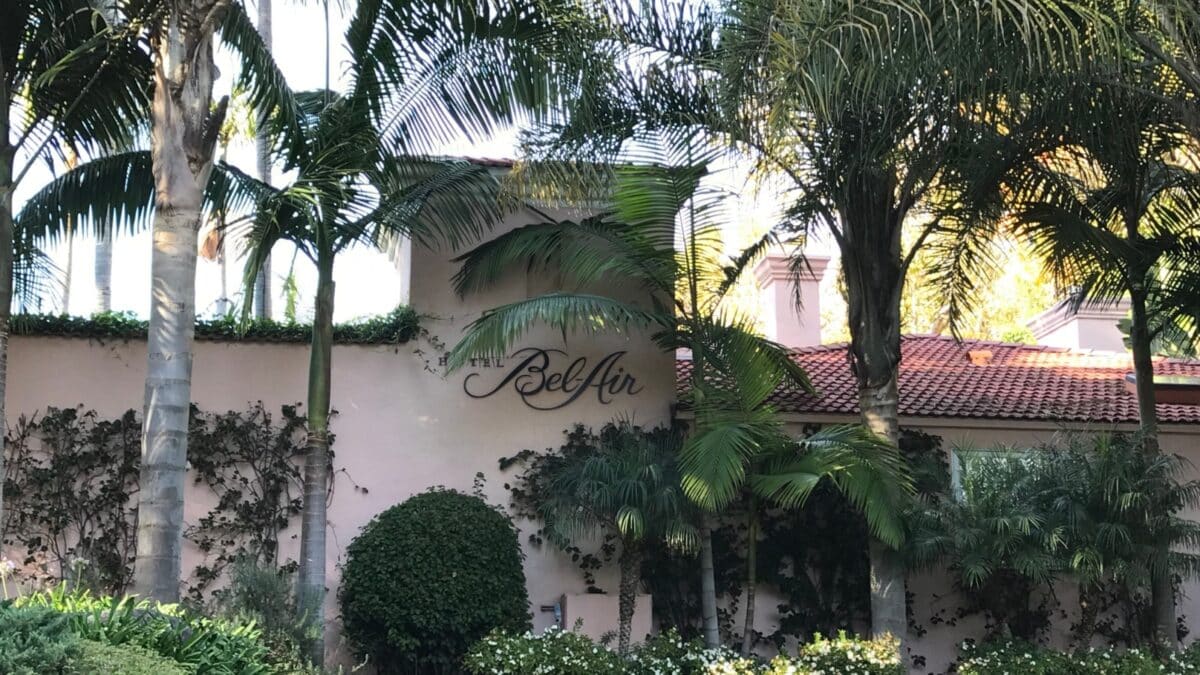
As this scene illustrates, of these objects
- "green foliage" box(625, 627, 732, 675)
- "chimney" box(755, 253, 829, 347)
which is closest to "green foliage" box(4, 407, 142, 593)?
"green foliage" box(625, 627, 732, 675)

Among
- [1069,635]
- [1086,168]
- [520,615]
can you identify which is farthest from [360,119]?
[1069,635]

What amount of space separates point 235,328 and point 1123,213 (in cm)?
981

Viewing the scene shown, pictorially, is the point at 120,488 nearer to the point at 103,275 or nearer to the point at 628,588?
the point at 628,588

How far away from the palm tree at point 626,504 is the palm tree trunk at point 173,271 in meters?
4.51

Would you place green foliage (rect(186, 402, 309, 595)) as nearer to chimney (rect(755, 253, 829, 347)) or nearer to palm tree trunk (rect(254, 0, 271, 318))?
palm tree trunk (rect(254, 0, 271, 318))

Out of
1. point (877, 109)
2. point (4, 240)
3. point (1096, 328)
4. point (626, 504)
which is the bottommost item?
point (626, 504)

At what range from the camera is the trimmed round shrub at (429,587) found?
12117mm

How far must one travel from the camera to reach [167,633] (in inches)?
274

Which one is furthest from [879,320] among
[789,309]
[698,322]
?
[789,309]

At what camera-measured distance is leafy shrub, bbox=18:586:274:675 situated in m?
6.69

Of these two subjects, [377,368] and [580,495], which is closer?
[580,495]

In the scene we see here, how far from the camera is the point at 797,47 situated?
341 inches

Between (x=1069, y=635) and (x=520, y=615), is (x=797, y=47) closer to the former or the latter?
(x=520, y=615)

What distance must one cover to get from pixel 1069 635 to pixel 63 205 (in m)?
12.3
